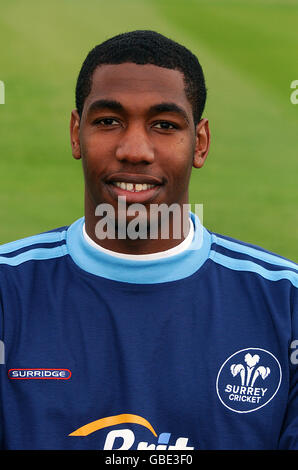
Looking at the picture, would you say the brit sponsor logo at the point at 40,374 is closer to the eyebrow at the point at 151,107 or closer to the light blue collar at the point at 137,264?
the light blue collar at the point at 137,264

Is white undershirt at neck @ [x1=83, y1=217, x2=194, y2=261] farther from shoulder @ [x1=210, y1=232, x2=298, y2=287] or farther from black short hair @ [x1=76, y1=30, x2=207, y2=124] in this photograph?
black short hair @ [x1=76, y1=30, x2=207, y2=124]

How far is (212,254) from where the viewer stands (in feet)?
11.5

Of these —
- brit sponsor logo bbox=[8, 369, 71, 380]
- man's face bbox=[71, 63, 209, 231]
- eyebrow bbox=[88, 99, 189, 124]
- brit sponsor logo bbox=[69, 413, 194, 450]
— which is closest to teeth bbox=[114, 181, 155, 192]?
man's face bbox=[71, 63, 209, 231]

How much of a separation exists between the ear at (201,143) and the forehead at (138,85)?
0.18m

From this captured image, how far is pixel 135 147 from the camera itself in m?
3.12

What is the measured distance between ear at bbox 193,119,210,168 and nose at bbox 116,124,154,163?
0.35m

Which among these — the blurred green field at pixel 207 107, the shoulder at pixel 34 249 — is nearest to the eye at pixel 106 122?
the shoulder at pixel 34 249

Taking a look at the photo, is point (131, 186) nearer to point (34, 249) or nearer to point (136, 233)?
point (136, 233)

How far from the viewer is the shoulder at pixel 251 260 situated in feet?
11.3

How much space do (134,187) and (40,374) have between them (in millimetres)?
783

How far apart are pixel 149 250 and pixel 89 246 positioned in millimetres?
242

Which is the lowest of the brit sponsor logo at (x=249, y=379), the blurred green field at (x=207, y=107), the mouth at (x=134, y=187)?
the brit sponsor logo at (x=249, y=379)

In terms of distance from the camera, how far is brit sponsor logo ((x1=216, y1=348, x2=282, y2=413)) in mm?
3268

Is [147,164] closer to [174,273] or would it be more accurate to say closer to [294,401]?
[174,273]
